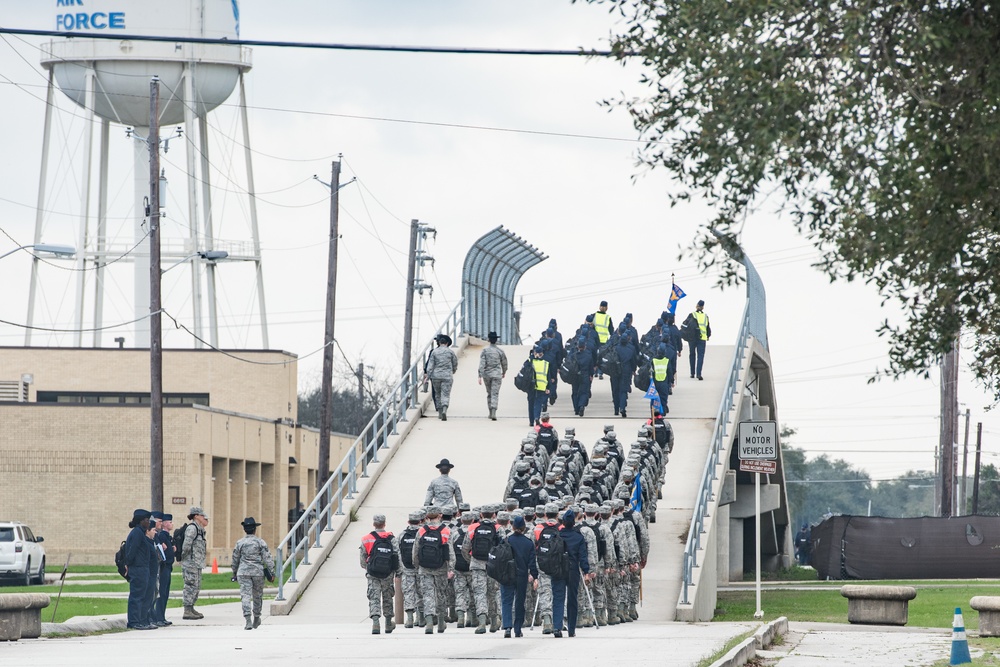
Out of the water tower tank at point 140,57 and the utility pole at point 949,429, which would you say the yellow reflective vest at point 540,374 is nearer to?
the utility pole at point 949,429

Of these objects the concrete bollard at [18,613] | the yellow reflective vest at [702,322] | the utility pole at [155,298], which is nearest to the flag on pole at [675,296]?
the yellow reflective vest at [702,322]

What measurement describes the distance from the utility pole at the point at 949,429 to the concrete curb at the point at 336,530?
20.2 meters

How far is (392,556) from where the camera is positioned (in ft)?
66.4

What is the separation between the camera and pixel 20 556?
1358 inches

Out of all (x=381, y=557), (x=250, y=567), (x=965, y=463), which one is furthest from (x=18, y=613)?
(x=965, y=463)

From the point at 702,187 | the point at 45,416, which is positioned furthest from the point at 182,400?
the point at 702,187

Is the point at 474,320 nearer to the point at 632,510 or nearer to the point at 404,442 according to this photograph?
the point at 404,442

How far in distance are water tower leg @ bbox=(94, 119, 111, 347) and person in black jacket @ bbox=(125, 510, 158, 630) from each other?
35.6 m

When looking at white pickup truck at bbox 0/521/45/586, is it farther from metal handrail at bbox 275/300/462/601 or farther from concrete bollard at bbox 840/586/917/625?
concrete bollard at bbox 840/586/917/625

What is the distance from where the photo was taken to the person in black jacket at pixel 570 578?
62.8ft

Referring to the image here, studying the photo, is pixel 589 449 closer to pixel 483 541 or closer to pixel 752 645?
pixel 483 541

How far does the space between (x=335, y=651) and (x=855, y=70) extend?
8.79 meters

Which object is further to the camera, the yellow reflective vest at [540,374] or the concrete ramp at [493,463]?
the yellow reflective vest at [540,374]

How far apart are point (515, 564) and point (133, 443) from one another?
31.5 meters
